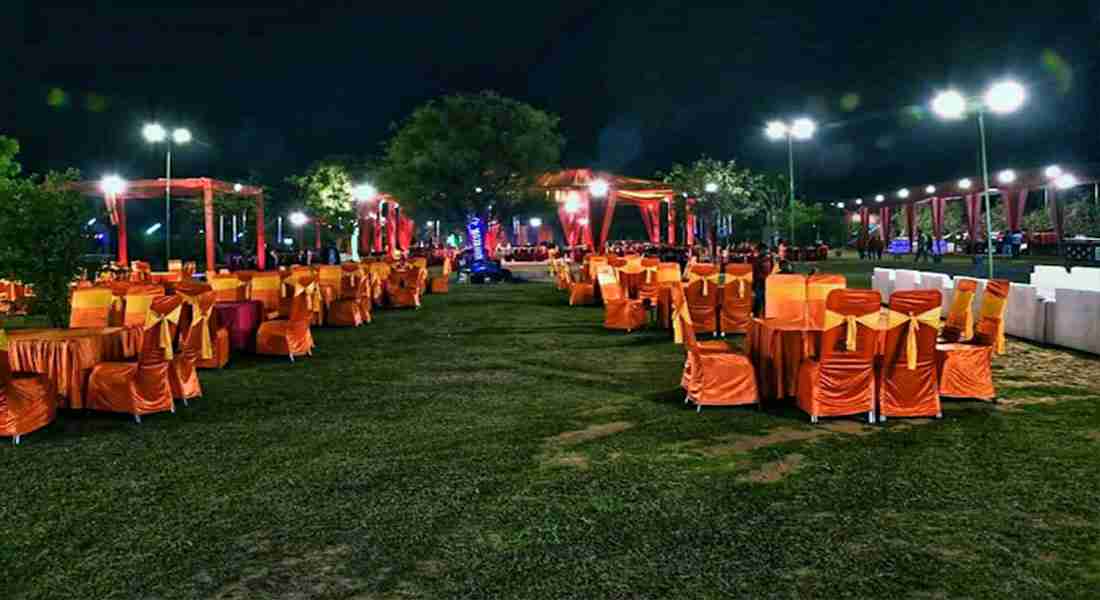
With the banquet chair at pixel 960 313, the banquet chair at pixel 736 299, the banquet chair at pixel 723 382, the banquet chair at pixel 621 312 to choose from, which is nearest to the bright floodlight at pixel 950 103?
the banquet chair at pixel 736 299

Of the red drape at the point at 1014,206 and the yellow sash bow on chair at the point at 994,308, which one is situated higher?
the red drape at the point at 1014,206

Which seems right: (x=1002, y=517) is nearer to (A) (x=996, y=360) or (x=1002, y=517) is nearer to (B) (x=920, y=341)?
(B) (x=920, y=341)

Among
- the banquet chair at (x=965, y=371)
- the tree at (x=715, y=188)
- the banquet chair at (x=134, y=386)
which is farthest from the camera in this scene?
the tree at (x=715, y=188)

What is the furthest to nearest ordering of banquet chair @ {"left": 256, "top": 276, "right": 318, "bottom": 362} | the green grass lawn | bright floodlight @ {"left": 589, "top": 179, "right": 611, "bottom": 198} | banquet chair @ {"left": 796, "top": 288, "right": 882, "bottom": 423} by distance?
bright floodlight @ {"left": 589, "top": 179, "right": 611, "bottom": 198} < banquet chair @ {"left": 256, "top": 276, "right": 318, "bottom": 362} < banquet chair @ {"left": 796, "top": 288, "right": 882, "bottom": 423} < the green grass lawn

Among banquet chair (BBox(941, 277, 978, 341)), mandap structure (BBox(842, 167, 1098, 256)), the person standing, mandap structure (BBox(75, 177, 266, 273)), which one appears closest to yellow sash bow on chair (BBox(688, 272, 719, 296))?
the person standing

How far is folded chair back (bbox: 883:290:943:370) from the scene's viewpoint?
7.33 m

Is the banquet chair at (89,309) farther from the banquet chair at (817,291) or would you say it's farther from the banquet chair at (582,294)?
the banquet chair at (582,294)

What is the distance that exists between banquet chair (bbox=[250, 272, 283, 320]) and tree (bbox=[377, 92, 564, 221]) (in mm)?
26051

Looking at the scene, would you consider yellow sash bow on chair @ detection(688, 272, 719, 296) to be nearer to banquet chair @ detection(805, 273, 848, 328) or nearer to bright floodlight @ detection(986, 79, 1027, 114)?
banquet chair @ detection(805, 273, 848, 328)

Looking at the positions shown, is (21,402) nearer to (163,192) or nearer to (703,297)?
(703,297)

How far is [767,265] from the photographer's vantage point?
1410 cm

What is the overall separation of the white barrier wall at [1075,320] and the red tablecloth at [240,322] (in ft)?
35.6

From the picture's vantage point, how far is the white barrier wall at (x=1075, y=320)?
11242 millimetres

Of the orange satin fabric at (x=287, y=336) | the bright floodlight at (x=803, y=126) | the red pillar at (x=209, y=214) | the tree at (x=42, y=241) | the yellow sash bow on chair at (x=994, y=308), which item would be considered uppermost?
the bright floodlight at (x=803, y=126)
